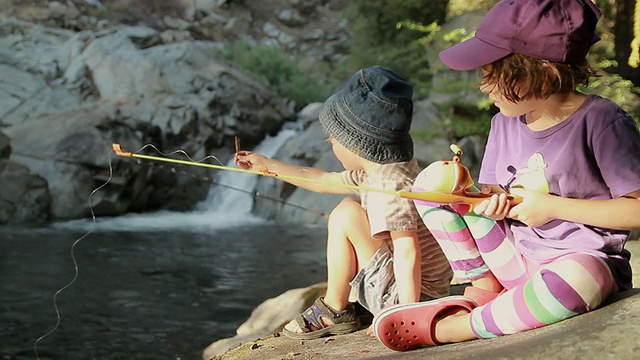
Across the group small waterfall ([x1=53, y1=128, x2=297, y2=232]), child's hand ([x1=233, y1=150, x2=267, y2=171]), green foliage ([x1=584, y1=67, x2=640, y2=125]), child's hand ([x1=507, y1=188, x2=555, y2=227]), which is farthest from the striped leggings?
small waterfall ([x1=53, y1=128, x2=297, y2=232])

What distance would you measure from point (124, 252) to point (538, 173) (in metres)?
5.12

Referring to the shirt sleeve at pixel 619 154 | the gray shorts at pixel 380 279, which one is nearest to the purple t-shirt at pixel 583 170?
the shirt sleeve at pixel 619 154

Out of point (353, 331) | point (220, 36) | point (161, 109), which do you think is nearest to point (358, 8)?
point (161, 109)

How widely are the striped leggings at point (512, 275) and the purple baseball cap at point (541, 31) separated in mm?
441

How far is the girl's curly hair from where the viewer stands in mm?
1856

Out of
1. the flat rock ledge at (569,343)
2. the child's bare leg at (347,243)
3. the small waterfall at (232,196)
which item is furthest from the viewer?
the small waterfall at (232,196)

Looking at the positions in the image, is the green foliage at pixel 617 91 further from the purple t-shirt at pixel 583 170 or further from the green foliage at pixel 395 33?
the purple t-shirt at pixel 583 170

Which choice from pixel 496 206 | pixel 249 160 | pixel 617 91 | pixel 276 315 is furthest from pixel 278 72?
pixel 496 206

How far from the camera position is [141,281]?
5.46 m

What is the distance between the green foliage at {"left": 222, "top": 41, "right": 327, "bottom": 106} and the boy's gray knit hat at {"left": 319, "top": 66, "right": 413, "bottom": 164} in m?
11.3

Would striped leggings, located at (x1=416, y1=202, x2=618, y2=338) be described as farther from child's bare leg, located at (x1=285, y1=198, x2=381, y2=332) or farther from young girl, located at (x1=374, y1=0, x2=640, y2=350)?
child's bare leg, located at (x1=285, y1=198, x2=381, y2=332)

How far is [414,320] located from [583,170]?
0.58 m

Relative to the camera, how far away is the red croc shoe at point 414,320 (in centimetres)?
197

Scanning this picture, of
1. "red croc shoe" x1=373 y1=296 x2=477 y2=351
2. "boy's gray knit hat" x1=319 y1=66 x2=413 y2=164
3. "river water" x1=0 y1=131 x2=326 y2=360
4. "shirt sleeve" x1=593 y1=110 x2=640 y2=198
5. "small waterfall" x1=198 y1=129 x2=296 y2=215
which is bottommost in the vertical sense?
"small waterfall" x1=198 y1=129 x2=296 y2=215
